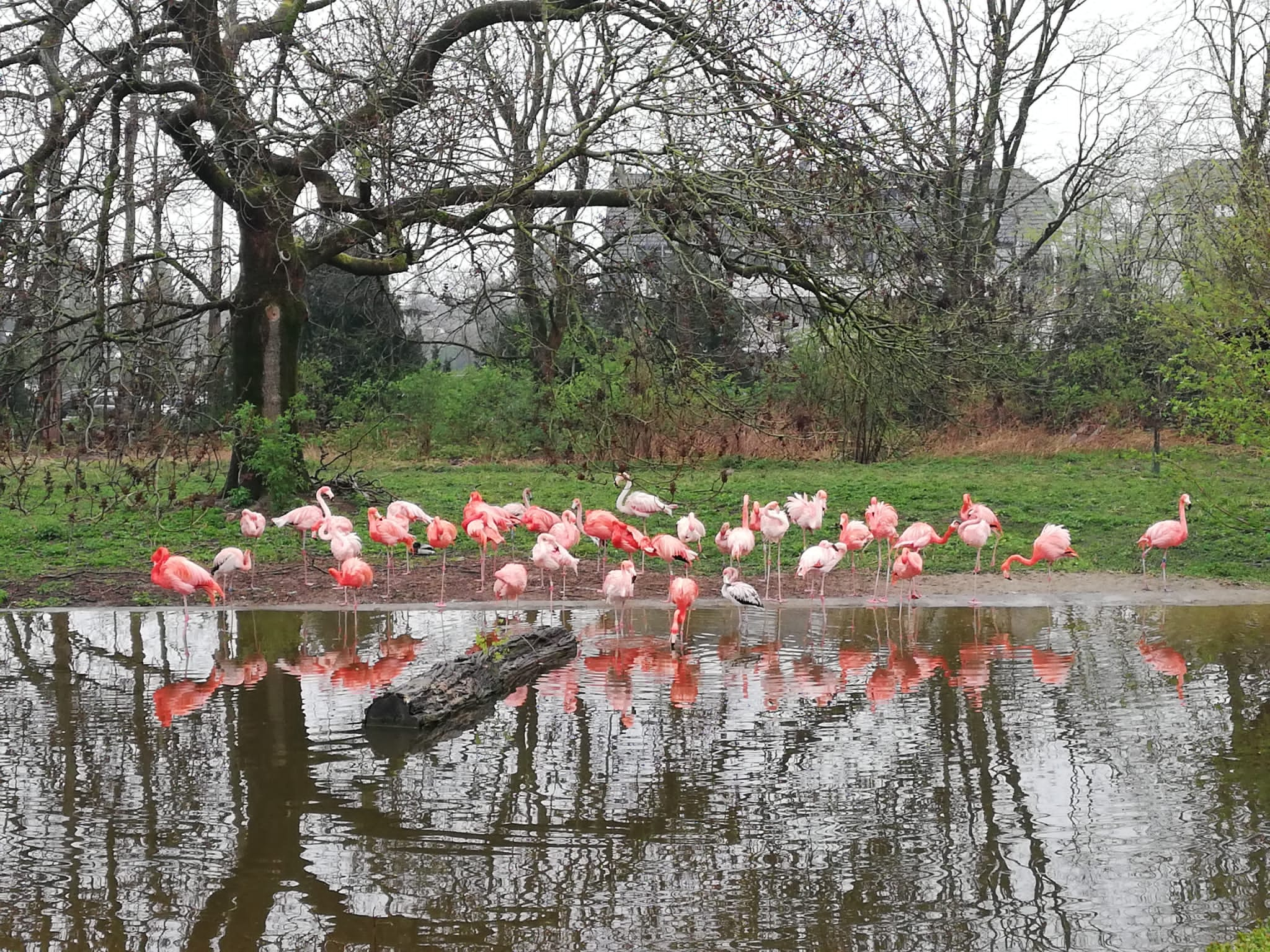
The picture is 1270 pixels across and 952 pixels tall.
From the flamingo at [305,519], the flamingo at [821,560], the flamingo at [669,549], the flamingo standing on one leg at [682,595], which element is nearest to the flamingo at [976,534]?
the flamingo at [821,560]

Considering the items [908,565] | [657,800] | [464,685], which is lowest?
[657,800]

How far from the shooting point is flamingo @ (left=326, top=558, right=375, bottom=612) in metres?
10.2

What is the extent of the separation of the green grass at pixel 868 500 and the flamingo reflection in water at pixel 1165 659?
3.33 m

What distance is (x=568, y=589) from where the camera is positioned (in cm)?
1162

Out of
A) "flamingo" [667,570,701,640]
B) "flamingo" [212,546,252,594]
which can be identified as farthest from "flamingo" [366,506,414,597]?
"flamingo" [667,570,701,640]

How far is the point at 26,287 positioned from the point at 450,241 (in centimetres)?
391

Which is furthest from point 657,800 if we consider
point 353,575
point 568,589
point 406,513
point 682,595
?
point 406,513

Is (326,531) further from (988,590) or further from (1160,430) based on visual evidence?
(1160,430)

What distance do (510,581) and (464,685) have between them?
2.91 m

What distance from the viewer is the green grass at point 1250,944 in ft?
12.0

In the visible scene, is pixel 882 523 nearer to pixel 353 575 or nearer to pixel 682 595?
pixel 682 595

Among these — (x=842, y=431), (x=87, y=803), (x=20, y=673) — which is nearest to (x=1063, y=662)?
(x=87, y=803)

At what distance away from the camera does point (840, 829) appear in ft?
17.5

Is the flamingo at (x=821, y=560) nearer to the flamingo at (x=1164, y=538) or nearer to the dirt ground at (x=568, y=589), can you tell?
the dirt ground at (x=568, y=589)
